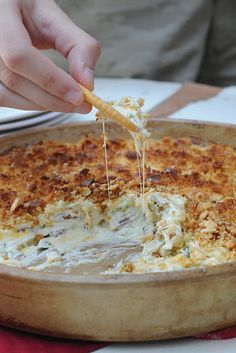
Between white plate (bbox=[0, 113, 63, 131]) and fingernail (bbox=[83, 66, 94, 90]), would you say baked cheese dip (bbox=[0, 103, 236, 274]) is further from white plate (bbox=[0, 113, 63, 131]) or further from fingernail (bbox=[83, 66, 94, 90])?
fingernail (bbox=[83, 66, 94, 90])

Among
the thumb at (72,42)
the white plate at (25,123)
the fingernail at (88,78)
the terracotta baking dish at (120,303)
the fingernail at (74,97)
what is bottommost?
Result: the terracotta baking dish at (120,303)

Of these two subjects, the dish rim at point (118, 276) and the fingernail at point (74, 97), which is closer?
the dish rim at point (118, 276)

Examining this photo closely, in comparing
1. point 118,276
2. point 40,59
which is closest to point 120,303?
point 118,276

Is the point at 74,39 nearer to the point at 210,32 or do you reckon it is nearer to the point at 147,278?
the point at 147,278

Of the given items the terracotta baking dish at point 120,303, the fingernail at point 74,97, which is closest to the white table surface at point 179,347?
the terracotta baking dish at point 120,303

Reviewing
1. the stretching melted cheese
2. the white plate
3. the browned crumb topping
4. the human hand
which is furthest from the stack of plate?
the stretching melted cheese

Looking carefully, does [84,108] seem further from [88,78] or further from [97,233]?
[97,233]

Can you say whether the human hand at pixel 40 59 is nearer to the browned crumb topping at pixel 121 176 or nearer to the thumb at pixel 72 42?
the thumb at pixel 72 42

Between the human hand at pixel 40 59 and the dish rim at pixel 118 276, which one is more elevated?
the human hand at pixel 40 59
